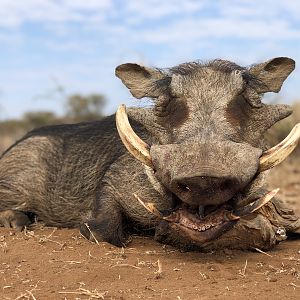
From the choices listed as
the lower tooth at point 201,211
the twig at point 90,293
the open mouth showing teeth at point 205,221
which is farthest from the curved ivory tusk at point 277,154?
the twig at point 90,293

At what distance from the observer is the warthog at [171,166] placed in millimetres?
3578

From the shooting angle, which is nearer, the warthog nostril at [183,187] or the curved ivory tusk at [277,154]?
the warthog nostril at [183,187]

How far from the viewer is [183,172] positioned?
341 cm

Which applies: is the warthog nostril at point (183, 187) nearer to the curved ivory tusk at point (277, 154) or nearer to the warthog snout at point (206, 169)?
the warthog snout at point (206, 169)

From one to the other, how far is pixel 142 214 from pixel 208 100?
1009 mm

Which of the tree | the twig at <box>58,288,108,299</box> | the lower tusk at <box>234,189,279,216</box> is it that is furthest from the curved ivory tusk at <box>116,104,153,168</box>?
the tree

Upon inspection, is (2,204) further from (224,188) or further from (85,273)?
(224,188)

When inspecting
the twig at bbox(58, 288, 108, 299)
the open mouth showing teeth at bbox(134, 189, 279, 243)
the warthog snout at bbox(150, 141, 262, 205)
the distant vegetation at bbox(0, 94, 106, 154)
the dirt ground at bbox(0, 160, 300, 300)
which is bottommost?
the distant vegetation at bbox(0, 94, 106, 154)

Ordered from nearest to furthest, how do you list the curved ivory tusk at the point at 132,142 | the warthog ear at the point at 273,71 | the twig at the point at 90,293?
the twig at the point at 90,293 → the curved ivory tusk at the point at 132,142 → the warthog ear at the point at 273,71

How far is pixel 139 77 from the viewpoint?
15.4 feet

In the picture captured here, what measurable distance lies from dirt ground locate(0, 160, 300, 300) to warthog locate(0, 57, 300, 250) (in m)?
0.15

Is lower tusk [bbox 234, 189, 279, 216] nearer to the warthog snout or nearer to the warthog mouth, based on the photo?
the warthog mouth

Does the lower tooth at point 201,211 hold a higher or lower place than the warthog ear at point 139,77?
lower

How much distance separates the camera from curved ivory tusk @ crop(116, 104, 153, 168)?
3.85m
